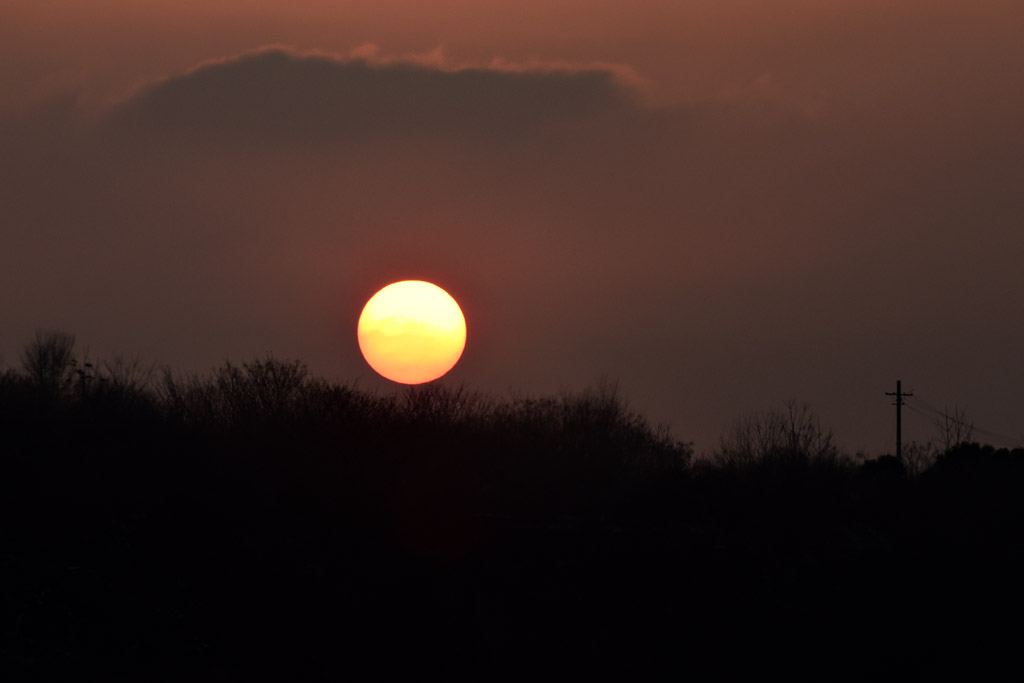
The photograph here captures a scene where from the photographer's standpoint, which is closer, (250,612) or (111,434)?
(250,612)

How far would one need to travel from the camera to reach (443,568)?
24.0 meters

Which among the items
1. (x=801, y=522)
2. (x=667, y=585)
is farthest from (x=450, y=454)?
(x=667, y=585)

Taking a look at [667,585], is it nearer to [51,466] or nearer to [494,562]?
[494,562]

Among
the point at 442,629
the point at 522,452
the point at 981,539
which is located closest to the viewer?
the point at 442,629

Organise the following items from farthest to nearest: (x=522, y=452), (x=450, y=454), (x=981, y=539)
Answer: (x=522, y=452) < (x=450, y=454) < (x=981, y=539)

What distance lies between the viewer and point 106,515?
2481cm

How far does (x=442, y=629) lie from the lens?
68.1 feet

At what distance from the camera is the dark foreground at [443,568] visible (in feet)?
64.5

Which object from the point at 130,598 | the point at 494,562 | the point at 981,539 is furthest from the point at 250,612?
the point at 981,539

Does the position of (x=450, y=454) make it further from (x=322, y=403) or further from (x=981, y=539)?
(x=981, y=539)

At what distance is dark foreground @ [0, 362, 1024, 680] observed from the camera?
64.5 ft

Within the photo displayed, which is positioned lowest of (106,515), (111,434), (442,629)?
(442,629)

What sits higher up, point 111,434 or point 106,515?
point 111,434

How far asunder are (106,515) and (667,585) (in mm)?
10773
